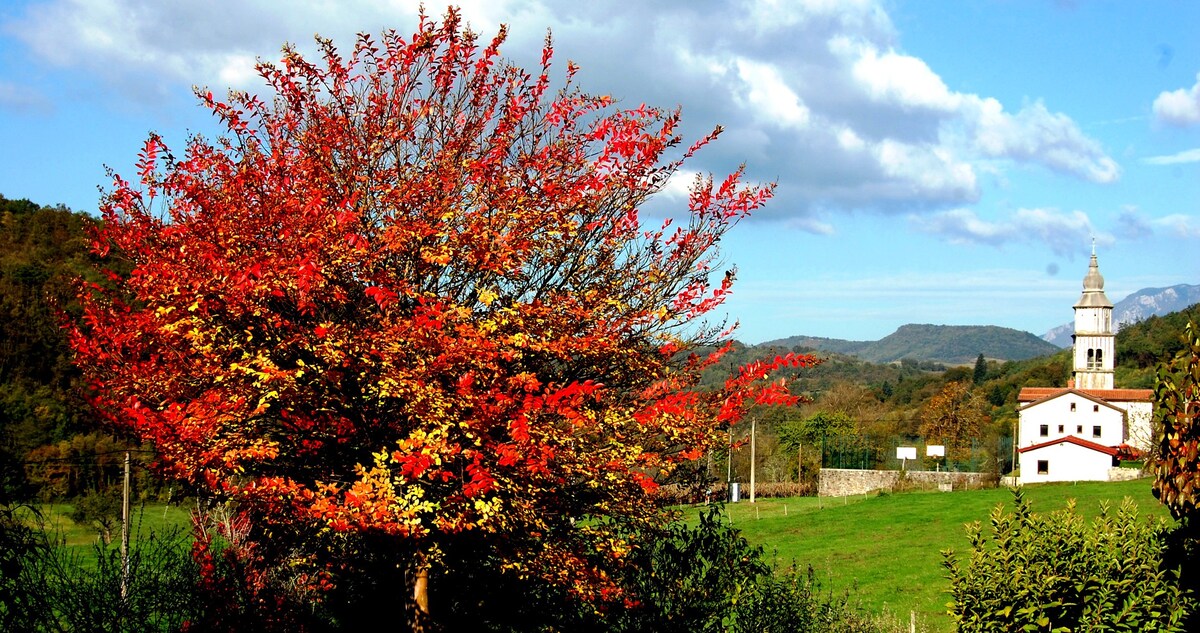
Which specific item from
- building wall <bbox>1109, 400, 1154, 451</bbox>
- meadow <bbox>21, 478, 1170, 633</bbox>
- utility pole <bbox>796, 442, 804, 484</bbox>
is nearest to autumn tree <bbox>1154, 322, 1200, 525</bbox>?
meadow <bbox>21, 478, 1170, 633</bbox>

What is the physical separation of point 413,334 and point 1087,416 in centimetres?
7889

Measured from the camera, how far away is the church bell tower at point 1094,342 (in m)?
85.5

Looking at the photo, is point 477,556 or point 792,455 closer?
point 477,556

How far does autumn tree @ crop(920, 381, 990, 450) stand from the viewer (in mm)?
76250

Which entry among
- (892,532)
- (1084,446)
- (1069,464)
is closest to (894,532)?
(892,532)

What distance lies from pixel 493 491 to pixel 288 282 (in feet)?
6.51

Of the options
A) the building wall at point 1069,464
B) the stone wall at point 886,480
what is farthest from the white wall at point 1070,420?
the stone wall at point 886,480

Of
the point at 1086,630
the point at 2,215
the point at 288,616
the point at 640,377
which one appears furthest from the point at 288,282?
the point at 2,215

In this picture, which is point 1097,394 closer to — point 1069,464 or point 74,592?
point 1069,464

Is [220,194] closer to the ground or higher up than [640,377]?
higher up

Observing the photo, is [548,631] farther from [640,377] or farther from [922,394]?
[922,394]

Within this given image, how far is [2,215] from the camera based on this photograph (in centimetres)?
3284

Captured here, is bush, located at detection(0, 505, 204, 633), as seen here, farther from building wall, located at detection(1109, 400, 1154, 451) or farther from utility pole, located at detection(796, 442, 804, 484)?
utility pole, located at detection(796, 442, 804, 484)

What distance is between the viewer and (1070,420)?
240 feet
